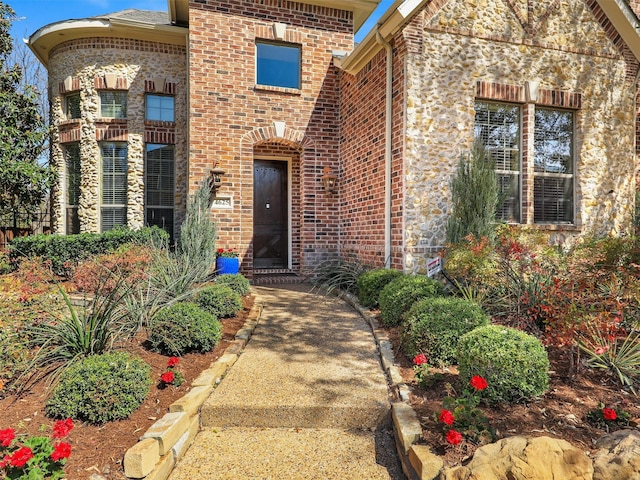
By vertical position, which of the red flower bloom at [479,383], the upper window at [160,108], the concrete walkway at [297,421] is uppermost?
the upper window at [160,108]

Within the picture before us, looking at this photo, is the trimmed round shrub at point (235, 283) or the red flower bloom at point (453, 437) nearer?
the red flower bloom at point (453, 437)

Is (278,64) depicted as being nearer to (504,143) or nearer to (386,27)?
(386,27)

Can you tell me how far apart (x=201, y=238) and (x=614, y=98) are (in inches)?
288

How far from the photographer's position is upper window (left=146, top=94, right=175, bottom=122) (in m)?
8.76

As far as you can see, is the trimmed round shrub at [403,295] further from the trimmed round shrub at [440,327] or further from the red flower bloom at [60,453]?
the red flower bloom at [60,453]

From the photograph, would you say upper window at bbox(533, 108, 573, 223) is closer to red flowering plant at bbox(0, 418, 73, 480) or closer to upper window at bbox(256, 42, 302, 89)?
upper window at bbox(256, 42, 302, 89)

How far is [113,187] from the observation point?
8.72 metres

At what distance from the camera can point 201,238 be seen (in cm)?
671

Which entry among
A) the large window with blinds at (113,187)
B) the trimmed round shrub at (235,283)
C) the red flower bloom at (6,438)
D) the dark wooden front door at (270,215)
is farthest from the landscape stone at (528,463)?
the large window with blinds at (113,187)

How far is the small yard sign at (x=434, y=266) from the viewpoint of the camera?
564cm

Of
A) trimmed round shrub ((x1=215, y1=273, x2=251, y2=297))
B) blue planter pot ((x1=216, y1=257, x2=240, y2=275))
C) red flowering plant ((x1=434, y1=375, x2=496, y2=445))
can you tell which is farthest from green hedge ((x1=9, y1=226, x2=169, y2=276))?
red flowering plant ((x1=434, y1=375, x2=496, y2=445))

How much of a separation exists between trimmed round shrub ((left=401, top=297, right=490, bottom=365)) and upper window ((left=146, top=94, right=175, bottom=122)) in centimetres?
742

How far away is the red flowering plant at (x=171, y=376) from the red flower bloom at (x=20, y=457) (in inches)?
42.4

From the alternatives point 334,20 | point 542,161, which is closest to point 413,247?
point 542,161
